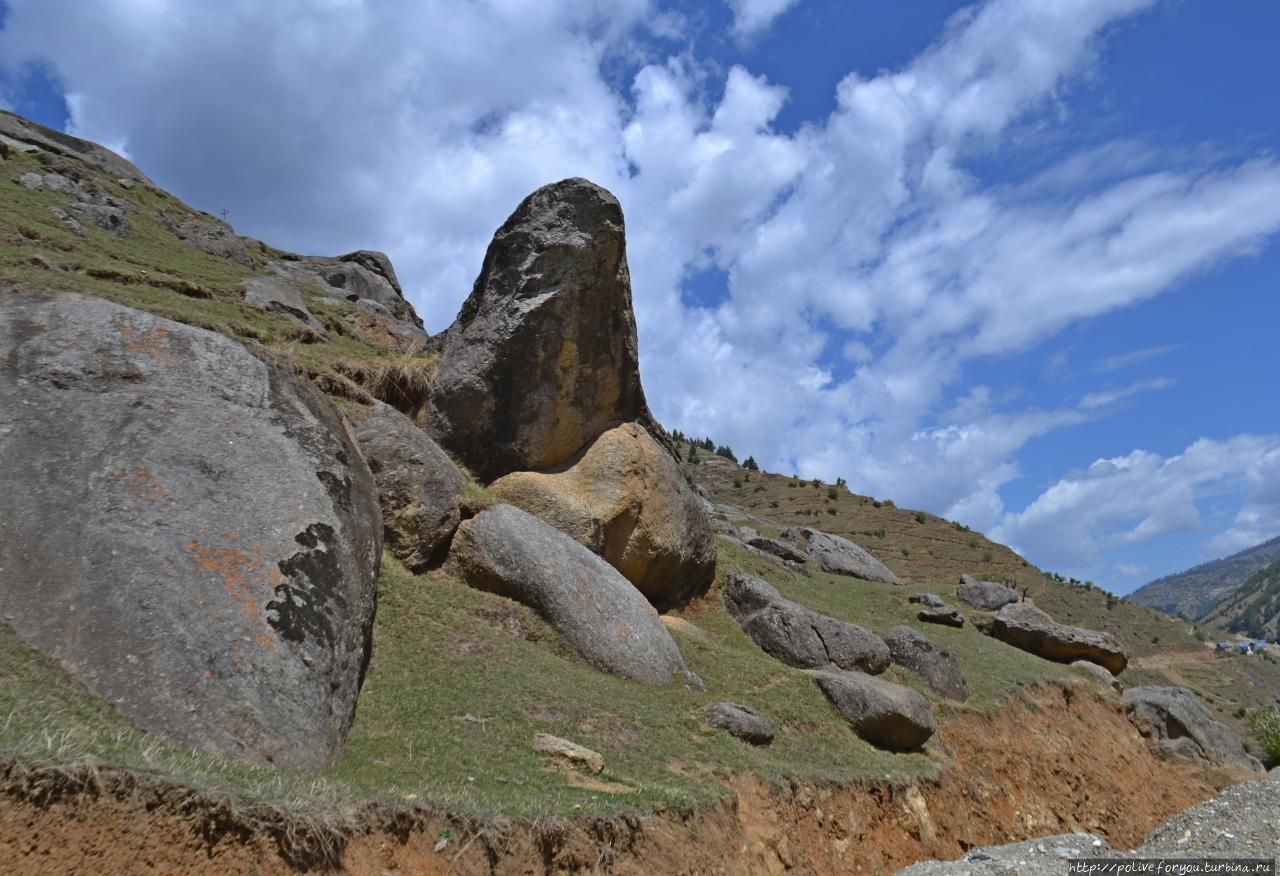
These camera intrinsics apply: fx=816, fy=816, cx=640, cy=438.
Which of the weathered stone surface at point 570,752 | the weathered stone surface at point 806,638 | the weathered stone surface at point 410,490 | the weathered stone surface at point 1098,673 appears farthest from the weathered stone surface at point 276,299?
the weathered stone surface at point 1098,673

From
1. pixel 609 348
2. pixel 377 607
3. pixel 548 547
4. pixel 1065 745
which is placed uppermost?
pixel 609 348

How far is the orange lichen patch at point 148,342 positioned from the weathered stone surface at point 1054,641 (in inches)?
1176

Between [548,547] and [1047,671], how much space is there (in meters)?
18.8

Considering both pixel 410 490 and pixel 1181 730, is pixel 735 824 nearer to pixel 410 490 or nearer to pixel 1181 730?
pixel 410 490

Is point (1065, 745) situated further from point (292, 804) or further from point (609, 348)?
point (292, 804)

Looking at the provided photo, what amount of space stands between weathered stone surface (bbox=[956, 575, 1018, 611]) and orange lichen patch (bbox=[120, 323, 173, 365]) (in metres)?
33.9

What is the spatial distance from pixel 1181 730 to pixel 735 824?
82.5 feet

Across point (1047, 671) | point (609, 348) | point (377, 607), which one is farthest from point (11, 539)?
point (1047, 671)

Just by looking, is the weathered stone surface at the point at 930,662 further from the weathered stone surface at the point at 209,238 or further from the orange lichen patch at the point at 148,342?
the weathered stone surface at the point at 209,238

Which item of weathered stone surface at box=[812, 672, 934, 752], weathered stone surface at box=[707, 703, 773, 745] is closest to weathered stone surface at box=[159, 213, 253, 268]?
weathered stone surface at box=[707, 703, 773, 745]

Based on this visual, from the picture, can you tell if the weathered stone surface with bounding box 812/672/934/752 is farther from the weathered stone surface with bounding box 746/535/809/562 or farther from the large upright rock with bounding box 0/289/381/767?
the weathered stone surface with bounding box 746/535/809/562

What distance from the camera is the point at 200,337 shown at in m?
13.5

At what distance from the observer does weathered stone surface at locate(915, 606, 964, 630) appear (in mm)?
29484

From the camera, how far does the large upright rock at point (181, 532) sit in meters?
8.74
